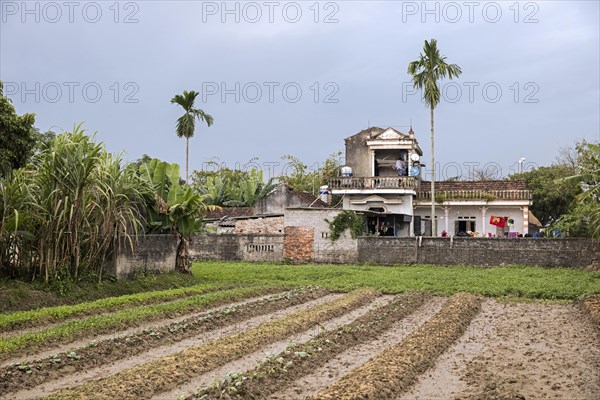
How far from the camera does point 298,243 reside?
93.4 ft

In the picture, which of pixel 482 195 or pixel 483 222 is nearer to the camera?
pixel 482 195

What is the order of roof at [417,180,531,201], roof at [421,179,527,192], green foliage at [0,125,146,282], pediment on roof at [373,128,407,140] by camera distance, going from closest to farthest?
1. green foliage at [0,125,146,282]
2. roof at [417,180,531,201]
3. roof at [421,179,527,192]
4. pediment on roof at [373,128,407,140]

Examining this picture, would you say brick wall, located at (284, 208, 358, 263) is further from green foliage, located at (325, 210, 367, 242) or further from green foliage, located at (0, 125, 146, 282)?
green foliage, located at (0, 125, 146, 282)

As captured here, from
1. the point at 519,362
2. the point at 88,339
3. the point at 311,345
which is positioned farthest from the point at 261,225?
the point at 519,362

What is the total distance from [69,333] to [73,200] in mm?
4866

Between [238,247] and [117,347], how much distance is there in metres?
19.1

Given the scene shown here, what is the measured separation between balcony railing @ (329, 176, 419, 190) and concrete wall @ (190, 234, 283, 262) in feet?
27.8

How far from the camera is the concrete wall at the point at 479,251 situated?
24.5m

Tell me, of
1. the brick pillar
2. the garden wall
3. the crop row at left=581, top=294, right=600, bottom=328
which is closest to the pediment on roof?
the garden wall

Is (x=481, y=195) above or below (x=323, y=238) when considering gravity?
above

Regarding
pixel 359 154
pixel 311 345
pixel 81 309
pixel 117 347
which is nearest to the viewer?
pixel 117 347

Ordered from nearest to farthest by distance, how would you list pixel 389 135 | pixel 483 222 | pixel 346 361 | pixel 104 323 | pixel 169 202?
pixel 346 361 < pixel 104 323 < pixel 169 202 < pixel 483 222 < pixel 389 135

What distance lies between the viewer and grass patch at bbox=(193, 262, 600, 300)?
1833 centimetres

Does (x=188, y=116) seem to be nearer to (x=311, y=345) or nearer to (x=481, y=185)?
(x=481, y=185)
